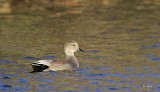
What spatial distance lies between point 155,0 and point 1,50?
1666cm

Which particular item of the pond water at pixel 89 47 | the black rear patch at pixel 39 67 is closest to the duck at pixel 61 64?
the black rear patch at pixel 39 67

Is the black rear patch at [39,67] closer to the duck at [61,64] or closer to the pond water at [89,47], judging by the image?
the duck at [61,64]

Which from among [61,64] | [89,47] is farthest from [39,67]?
[89,47]

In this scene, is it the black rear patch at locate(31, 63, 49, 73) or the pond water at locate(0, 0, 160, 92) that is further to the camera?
the black rear patch at locate(31, 63, 49, 73)

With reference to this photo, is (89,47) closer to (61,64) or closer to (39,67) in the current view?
(61,64)

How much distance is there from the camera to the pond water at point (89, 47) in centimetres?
1425

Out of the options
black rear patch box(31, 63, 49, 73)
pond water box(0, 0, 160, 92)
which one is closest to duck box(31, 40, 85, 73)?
black rear patch box(31, 63, 49, 73)

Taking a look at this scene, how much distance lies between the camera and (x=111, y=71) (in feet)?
51.4

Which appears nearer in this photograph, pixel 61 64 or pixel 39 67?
pixel 39 67

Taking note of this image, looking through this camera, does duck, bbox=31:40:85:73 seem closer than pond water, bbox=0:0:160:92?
No

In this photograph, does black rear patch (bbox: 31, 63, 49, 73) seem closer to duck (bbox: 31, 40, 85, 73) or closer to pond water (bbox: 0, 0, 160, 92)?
duck (bbox: 31, 40, 85, 73)

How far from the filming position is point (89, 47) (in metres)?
19.6

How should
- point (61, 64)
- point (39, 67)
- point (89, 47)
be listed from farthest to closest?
point (89, 47), point (61, 64), point (39, 67)

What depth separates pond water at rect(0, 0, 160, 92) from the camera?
1425cm
